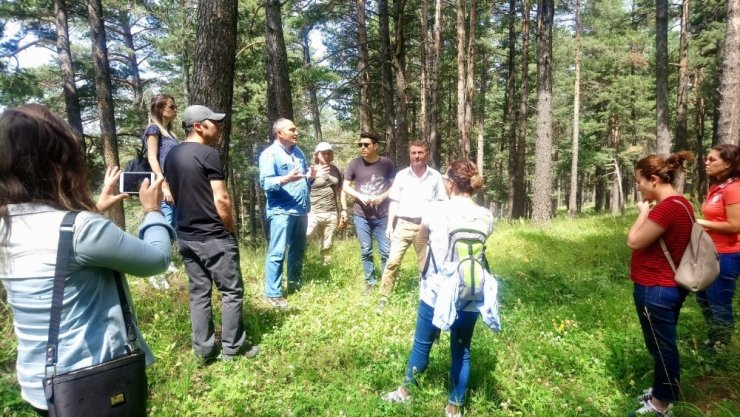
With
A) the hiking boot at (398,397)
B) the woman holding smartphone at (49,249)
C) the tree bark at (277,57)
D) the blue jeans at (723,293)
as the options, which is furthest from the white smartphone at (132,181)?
the tree bark at (277,57)

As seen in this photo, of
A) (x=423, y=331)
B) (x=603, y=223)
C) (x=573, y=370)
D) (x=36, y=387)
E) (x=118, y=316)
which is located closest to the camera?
(x=36, y=387)

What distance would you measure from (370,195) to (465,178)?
2.79 m

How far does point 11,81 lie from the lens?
1162cm

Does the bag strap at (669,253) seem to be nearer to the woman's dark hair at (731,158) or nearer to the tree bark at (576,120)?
the woman's dark hair at (731,158)

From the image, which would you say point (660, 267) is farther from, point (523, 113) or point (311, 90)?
point (523, 113)

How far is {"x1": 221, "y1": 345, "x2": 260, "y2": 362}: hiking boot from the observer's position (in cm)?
370

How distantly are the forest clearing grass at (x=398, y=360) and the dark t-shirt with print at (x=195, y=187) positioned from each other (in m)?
1.20

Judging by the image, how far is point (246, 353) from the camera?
381 cm

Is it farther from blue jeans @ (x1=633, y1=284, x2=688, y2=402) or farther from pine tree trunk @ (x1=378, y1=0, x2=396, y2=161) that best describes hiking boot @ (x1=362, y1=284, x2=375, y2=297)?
pine tree trunk @ (x1=378, y1=0, x2=396, y2=161)

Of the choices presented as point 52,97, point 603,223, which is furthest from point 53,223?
point 52,97

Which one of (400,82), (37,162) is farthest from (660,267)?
(400,82)

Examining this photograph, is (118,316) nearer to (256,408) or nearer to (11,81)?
(256,408)

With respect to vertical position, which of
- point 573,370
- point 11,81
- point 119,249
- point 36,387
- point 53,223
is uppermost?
point 11,81

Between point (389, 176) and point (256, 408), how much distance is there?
3.60 m
